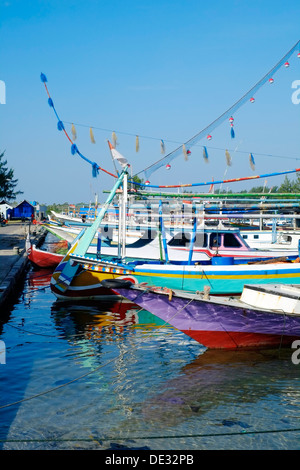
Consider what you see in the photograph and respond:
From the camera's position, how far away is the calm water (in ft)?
22.5

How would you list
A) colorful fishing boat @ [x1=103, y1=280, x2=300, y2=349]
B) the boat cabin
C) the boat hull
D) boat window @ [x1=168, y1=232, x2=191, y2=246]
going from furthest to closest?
boat window @ [x1=168, y1=232, x2=191, y2=246], the boat cabin, the boat hull, colorful fishing boat @ [x1=103, y1=280, x2=300, y2=349]

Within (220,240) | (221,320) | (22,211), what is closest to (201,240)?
(220,240)

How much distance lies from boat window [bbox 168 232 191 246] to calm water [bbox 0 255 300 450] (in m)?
5.71

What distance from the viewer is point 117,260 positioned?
1584 cm

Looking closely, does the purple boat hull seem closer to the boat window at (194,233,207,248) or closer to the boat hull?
the boat hull

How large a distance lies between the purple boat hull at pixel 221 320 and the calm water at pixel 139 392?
0.35 m

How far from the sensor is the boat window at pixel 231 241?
17984mm

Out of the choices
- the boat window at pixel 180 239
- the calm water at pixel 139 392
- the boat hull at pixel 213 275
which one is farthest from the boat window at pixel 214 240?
the calm water at pixel 139 392

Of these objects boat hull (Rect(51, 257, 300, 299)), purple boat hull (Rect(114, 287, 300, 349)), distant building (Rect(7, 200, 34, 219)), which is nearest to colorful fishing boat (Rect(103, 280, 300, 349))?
purple boat hull (Rect(114, 287, 300, 349))

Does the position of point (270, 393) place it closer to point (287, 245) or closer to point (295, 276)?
point (295, 276)

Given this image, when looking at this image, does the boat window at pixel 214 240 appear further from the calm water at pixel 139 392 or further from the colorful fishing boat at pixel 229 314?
the colorful fishing boat at pixel 229 314

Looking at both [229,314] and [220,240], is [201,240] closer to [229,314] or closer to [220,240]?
[220,240]

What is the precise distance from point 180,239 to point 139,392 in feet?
33.9
